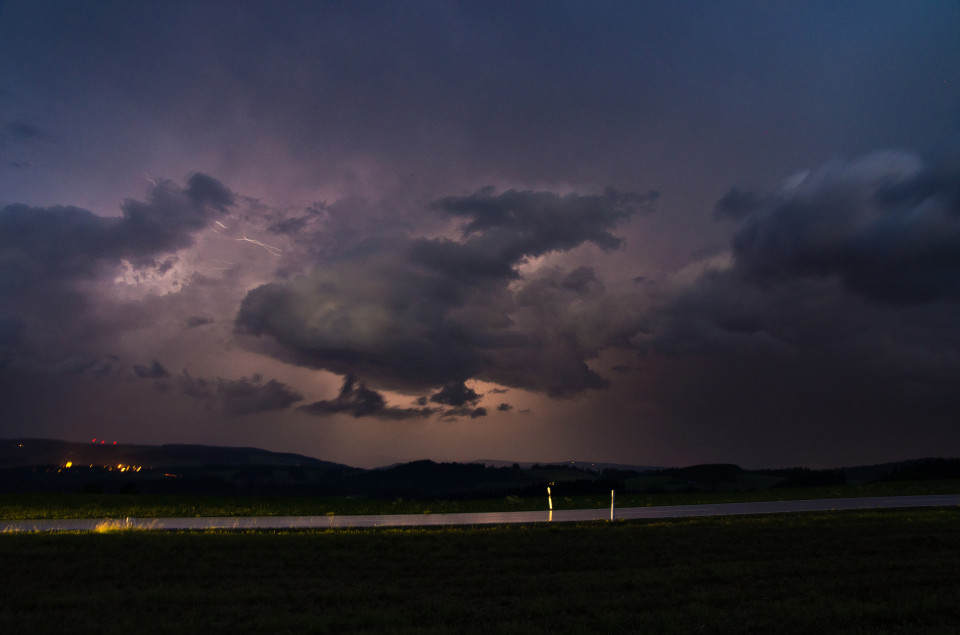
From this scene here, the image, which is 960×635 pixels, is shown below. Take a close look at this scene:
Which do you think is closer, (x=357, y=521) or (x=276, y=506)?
(x=357, y=521)

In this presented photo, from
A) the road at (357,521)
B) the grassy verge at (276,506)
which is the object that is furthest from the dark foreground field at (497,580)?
the grassy verge at (276,506)

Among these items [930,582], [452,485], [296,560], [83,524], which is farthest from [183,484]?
[930,582]

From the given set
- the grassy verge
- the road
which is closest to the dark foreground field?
the road

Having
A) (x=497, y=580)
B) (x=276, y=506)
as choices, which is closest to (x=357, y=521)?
(x=276, y=506)

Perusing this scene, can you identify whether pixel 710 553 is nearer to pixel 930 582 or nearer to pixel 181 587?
pixel 930 582

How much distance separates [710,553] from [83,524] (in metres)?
22.3

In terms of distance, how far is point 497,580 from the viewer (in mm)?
14734

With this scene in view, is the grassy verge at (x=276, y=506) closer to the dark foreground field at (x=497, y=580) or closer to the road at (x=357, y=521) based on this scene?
the road at (x=357, y=521)

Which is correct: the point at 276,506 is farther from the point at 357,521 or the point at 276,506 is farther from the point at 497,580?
the point at 497,580

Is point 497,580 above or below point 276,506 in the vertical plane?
above

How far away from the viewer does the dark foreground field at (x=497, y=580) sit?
1122 centimetres

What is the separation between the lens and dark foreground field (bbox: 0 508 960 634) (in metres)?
11.2

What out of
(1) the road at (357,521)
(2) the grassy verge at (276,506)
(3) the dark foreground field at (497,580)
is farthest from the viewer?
(2) the grassy verge at (276,506)

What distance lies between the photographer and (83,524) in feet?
77.5
